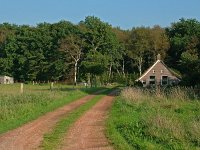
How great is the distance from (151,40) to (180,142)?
9727 cm

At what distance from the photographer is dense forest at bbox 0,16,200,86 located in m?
106

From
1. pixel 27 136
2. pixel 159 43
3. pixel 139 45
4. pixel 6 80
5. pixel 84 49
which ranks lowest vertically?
pixel 27 136

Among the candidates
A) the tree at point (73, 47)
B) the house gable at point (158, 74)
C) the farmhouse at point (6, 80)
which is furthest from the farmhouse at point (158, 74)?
the farmhouse at point (6, 80)

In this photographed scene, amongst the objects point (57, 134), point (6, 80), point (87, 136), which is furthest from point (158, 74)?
point (87, 136)

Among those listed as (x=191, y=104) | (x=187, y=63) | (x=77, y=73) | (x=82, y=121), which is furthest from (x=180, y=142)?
(x=77, y=73)

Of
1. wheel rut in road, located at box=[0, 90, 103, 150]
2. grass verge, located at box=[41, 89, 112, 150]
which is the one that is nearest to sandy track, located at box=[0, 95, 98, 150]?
wheel rut in road, located at box=[0, 90, 103, 150]

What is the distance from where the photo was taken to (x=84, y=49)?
357ft

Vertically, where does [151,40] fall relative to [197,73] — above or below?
above

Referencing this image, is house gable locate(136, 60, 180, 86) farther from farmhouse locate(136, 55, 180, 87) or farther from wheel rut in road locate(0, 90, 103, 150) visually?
wheel rut in road locate(0, 90, 103, 150)

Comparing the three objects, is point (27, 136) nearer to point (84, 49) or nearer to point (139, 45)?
point (84, 49)

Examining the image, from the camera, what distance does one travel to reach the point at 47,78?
113 meters

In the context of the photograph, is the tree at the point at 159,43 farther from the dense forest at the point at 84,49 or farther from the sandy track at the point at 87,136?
the sandy track at the point at 87,136

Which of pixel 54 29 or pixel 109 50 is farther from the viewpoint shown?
pixel 54 29

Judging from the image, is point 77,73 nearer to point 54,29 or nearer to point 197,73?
point 54,29
